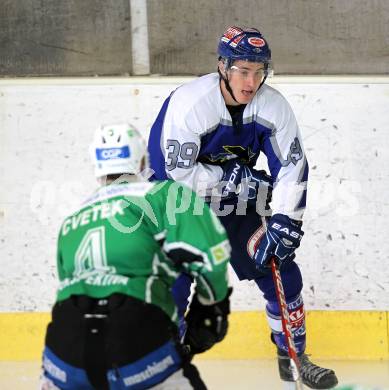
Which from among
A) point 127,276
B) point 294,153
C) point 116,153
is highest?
point 116,153

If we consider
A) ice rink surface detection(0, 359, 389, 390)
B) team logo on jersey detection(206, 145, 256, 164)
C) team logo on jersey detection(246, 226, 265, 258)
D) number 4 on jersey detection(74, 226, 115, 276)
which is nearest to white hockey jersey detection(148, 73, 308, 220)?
team logo on jersey detection(206, 145, 256, 164)

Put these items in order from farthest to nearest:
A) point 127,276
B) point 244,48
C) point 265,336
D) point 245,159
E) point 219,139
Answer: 1. point 265,336
2. point 245,159
3. point 219,139
4. point 244,48
5. point 127,276

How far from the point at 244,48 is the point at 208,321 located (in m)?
1.22

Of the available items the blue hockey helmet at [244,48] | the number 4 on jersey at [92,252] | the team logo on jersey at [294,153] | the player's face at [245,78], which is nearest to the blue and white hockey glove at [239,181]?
the team logo on jersey at [294,153]

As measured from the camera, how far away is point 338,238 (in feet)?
13.5

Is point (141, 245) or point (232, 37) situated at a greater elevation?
point (232, 37)

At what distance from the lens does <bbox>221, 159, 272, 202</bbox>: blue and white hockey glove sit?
3496 mm

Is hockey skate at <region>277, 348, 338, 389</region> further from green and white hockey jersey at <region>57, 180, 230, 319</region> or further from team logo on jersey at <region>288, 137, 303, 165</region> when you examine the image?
green and white hockey jersey at <region>57, 180, 230, 319</region>

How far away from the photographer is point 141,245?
2.21 m

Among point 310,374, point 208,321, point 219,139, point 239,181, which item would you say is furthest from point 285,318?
point 208,321

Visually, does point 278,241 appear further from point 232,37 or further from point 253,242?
point 232,37

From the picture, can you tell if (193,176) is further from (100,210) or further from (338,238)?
(100,210)

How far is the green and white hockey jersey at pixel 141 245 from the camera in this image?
86.5 inches

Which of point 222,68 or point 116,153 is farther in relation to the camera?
point 222,68
